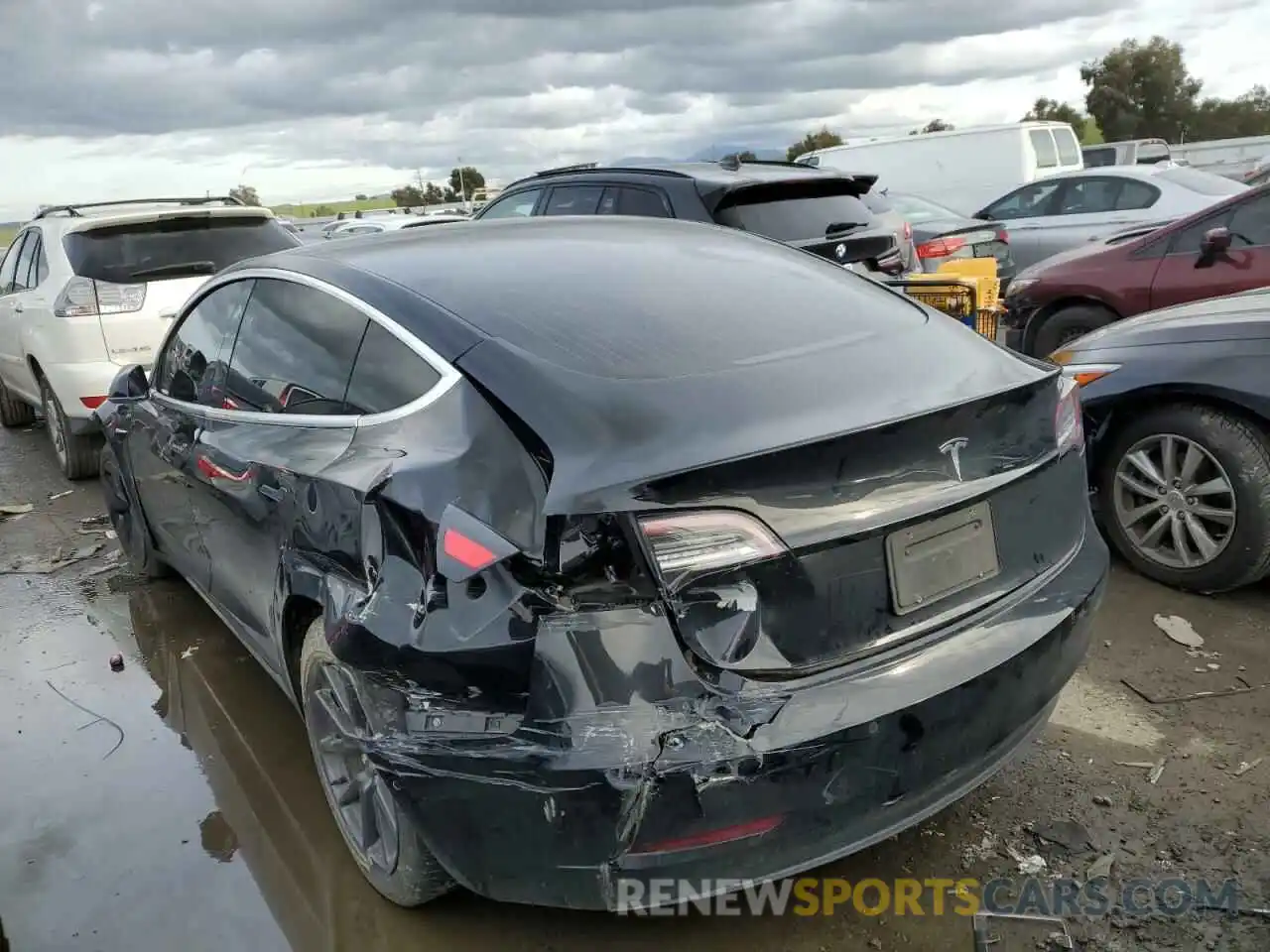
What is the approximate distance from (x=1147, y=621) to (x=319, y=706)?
299 centimetres

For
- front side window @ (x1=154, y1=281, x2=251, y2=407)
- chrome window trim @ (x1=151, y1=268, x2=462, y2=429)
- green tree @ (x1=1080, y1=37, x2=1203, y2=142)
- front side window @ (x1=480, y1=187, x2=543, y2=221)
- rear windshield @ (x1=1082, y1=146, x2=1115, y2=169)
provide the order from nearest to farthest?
chrome window trim @ (x1=151, y1=268, x2=462, y2=429), front side window @ (x1=154, y1=281, x2=251, y2=407), front side window @ (x1=480, y1=187, x2=543, y2=221), rear windshield @ (x1=1082, y1=146, x2=1115, y2=169), green tree @ (x1=1080, y1=37, x2=1203, y2=142)

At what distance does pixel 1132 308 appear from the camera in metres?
6.40

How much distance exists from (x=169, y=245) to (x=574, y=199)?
2730mm

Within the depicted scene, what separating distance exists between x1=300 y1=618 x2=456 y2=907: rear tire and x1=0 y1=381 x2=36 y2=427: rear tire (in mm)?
7058

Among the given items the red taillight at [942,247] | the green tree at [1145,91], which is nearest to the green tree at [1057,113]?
the green tree at [1145,91]

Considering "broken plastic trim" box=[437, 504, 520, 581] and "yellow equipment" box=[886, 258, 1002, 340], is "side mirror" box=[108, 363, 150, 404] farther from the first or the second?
"yellow equipment" box=[886, 258, 1002, 340]

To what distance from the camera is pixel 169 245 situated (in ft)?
21.5

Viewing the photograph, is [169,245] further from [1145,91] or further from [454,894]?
[1145,91]

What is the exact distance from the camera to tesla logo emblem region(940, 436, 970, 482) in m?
2.18

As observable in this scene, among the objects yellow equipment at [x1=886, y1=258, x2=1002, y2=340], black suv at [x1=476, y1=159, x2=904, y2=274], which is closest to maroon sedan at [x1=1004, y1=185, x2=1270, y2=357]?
yellow equipment at [x1=886, y1=258, x2=1002, y2=340]

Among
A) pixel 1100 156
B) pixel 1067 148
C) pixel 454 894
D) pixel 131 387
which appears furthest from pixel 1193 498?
pixel 1100 156

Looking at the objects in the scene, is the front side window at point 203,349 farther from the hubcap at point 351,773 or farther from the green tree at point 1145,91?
the green tree at point 1145,91

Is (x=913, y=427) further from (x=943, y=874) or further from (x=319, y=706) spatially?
(x=319, y=706)

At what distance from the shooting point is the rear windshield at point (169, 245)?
629 cm
